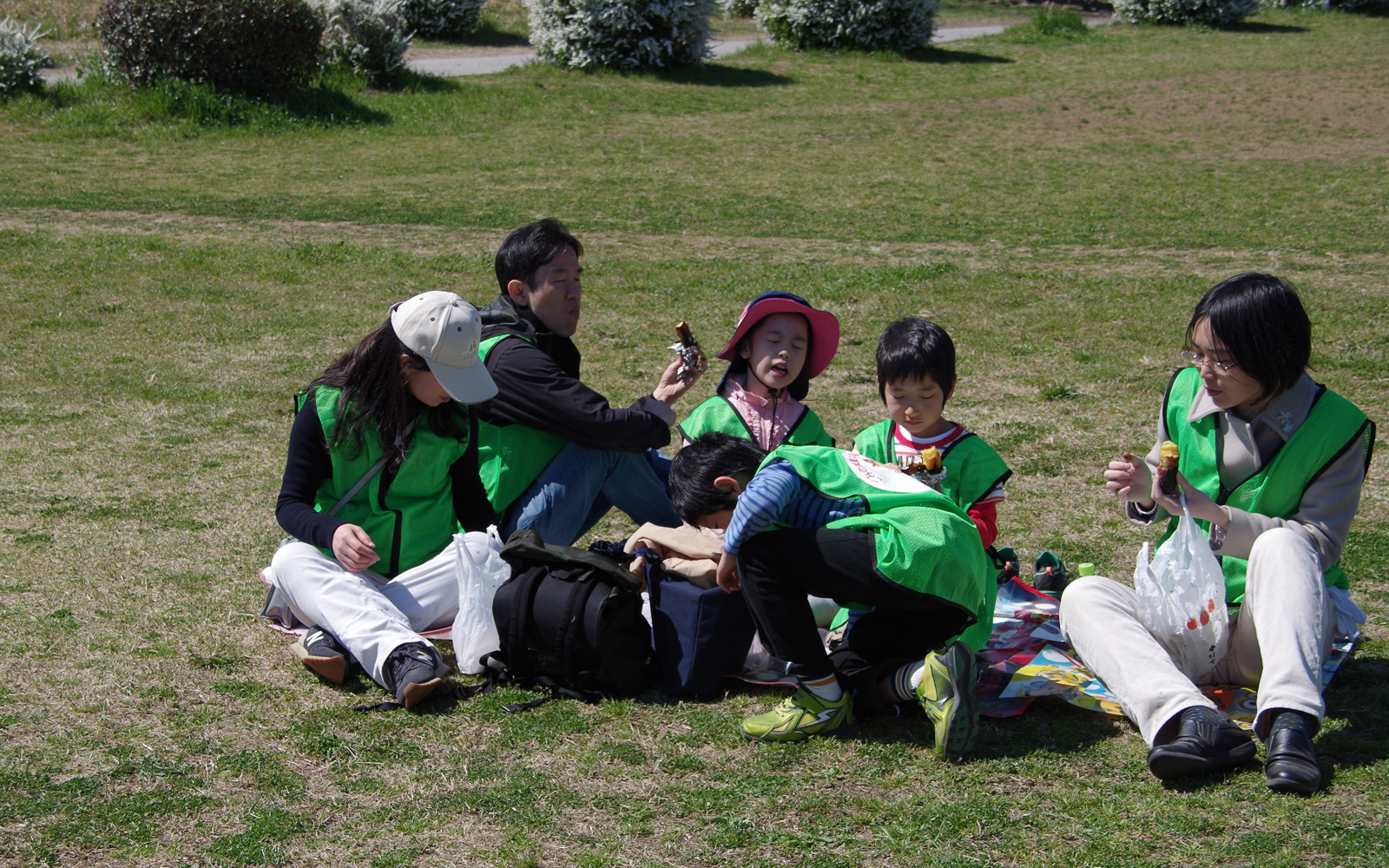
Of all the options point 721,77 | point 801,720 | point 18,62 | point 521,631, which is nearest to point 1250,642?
point 801,720

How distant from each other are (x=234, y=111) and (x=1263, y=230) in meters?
12.8

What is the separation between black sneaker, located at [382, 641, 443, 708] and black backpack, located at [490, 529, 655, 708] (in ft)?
0.78

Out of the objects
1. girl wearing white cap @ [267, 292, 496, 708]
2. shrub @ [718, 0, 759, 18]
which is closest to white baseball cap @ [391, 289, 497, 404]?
girl wearing white cap @ [267, 292, 496, 708]

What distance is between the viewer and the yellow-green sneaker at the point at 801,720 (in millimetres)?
3494

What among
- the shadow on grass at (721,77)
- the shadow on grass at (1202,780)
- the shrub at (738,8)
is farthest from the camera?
the shrub at (738,8)

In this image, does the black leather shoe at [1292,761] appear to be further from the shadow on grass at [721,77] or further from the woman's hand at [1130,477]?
the shadow on grass at [721,77]

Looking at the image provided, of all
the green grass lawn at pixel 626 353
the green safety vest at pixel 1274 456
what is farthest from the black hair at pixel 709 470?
the green safety vest at pixel 1274 456

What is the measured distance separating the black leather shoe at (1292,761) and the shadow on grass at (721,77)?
61.0 feet

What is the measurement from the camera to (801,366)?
4523 millimetres

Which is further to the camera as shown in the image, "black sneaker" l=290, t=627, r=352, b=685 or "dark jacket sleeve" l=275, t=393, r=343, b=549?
"dark jacket sleeve" l=275, t=393, r=343, b=549

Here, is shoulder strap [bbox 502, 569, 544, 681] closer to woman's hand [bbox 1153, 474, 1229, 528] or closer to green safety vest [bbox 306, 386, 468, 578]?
green safety vest [bbox 306, 386, 468, 578]

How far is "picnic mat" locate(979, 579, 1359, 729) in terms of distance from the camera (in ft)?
11.8

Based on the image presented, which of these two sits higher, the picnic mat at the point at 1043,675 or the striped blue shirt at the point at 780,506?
the striped blue shirt at the point at 780,506

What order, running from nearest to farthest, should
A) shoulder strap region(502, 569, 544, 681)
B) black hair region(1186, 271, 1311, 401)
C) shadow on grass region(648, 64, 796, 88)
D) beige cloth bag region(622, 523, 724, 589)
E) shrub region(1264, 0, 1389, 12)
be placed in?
black hair region(1186, 271, 1311, 401), shoulder strap region(502, 569, 544, 681), beige cloth bag region(622, 523, 724, 589), shadow on grass region(648, 64, 796, 88), shrub region(1264, 0, 1389, 12)
